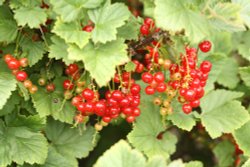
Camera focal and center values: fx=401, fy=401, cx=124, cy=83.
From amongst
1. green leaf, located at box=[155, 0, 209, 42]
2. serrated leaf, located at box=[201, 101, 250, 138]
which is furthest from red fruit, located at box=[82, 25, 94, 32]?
serrated leaf, located at box=[201, 101, 250, 138]

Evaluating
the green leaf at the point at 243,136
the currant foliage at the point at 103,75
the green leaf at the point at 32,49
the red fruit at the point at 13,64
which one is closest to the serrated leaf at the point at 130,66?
the currant foliage at the point at 103,75

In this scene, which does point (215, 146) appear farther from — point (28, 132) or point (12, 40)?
point (12, 40)

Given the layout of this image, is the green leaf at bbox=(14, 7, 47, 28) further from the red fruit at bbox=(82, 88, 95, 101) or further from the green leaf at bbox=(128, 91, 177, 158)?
the green leaf at bbox=(128, 91, 177, 158)

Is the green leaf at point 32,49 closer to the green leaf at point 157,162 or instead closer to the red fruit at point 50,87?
the red fruit at point 50,87

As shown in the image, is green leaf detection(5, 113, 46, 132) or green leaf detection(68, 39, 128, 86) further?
green leaf detection(5, 113, 46, 132)

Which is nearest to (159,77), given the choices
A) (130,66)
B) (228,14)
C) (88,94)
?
(130,66)

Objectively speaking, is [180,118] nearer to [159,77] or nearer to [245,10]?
[159,77]
